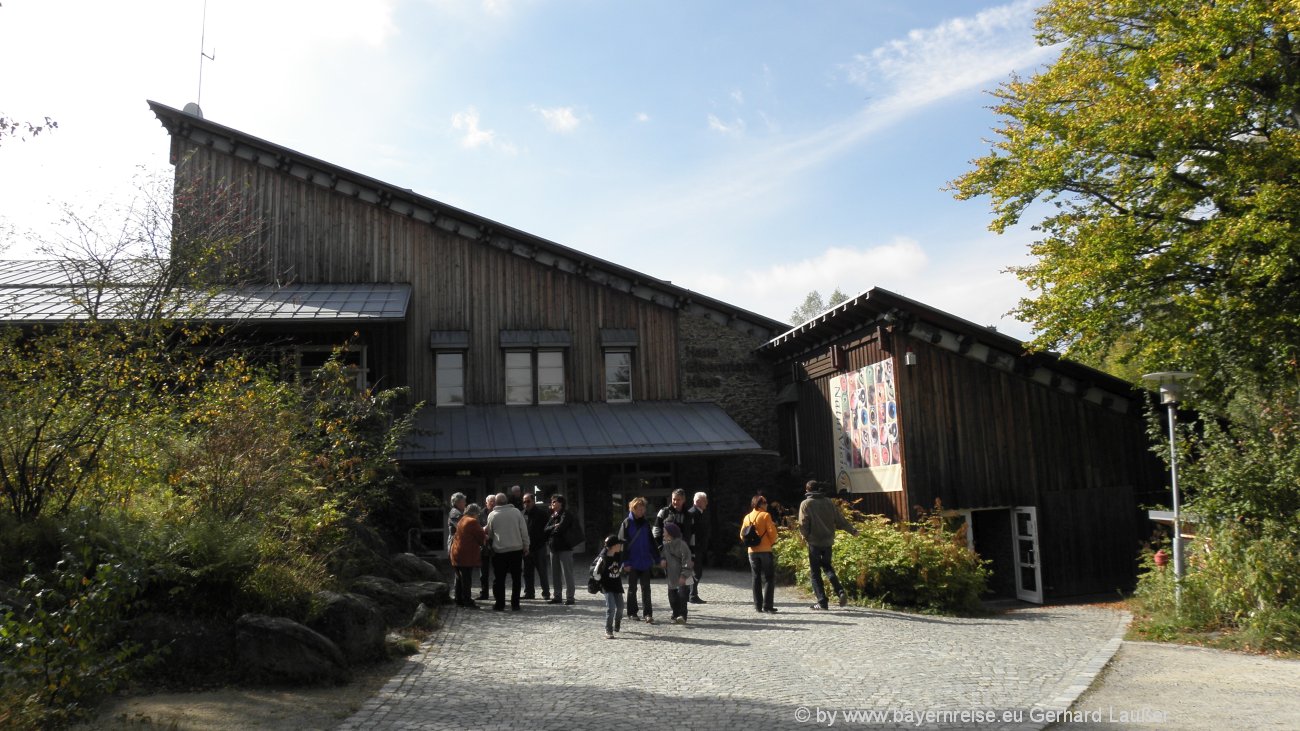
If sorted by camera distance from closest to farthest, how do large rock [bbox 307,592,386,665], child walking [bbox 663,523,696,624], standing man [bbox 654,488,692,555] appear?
large rock [bbox 307,592,386,665]
child walking [bbox 663,523,696,624]
standing man [bbox 654,488,692,555]

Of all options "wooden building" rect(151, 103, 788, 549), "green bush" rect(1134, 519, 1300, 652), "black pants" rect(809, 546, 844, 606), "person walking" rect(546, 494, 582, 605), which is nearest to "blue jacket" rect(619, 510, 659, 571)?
"person walking" rect(546, 494, 582, 605)

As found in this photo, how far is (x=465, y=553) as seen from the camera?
12.5 metres

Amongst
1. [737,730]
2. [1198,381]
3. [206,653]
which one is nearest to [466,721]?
[737,730]

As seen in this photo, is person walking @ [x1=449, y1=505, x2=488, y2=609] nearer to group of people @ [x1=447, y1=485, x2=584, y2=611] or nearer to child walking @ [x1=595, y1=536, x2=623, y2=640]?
group of people @ [x1=447, y1=485, x2=584, y2=611]

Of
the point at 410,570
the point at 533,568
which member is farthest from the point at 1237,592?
the point at 410,570

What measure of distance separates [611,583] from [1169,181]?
10984 mm

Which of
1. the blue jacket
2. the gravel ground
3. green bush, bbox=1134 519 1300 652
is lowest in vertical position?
the gravel ground

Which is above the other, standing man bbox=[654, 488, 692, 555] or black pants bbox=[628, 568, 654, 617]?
standing man bbox=[654, 488, 692, 555]

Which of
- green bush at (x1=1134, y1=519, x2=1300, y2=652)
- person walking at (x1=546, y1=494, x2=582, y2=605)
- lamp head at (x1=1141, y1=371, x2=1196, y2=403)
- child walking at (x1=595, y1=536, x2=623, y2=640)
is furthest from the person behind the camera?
person walking at (x1=546, y1=494, x2=582, y2=605)

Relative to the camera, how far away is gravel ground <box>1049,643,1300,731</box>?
682cm

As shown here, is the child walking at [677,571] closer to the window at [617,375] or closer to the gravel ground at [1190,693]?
the gravel ground at [1190,693]

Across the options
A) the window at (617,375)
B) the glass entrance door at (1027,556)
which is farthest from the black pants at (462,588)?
the window at (617,375)

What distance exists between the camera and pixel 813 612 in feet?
40.3

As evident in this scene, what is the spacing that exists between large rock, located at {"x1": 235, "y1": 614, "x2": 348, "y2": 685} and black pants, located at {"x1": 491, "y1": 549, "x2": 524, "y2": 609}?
4365 millimetres
